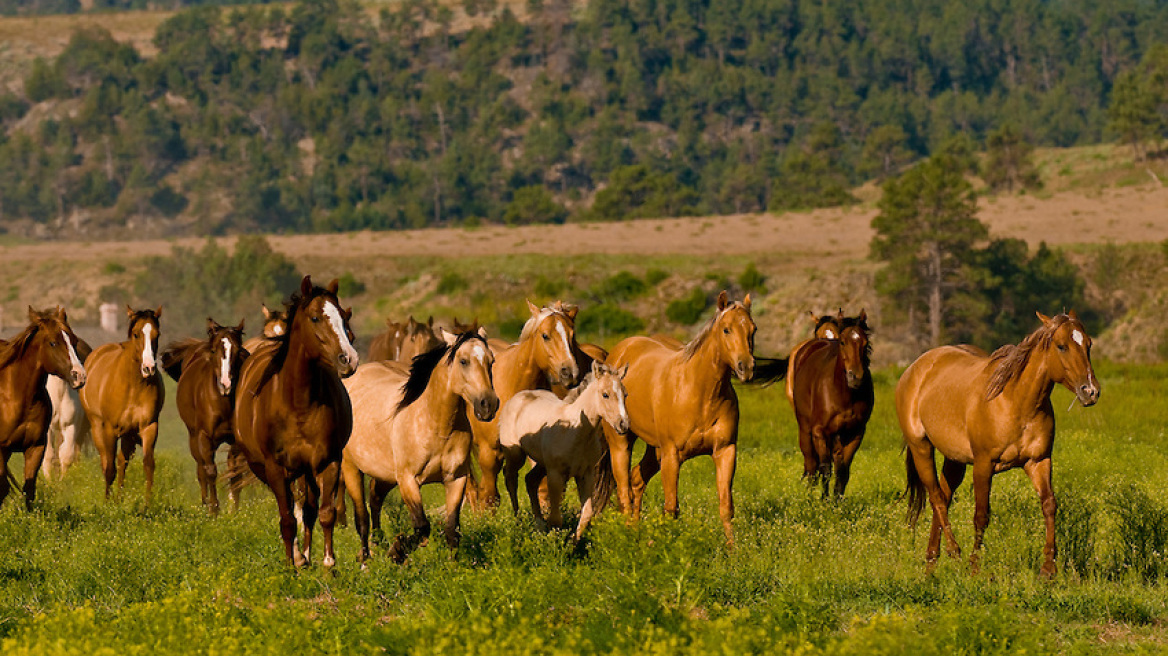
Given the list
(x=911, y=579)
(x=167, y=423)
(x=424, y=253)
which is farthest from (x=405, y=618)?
(x=424, y=253)

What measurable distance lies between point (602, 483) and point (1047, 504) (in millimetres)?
3462

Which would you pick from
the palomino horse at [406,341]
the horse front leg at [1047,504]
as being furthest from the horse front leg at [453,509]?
the palomino horse at [406,341]

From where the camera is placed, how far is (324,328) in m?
11.2

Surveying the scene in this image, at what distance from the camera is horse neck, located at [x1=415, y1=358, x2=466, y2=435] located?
11.4 metres

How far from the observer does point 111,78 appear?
18888cm

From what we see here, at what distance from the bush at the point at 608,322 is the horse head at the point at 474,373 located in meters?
48.0

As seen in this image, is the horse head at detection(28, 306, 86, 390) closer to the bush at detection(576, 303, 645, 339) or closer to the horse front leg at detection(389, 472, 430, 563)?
the horse front leg at detection(389, 472, 430, 563)

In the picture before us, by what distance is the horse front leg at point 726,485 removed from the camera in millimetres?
12594

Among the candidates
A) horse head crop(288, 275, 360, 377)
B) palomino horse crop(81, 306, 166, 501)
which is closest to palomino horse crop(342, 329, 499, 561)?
horse head crop(288, 275, 360, 377)

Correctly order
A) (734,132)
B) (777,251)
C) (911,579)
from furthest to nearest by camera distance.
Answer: (734,132) → (777,251) → (911,579)

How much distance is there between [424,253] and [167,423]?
63.7 m

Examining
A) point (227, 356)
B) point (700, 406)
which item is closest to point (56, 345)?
point (227, 356)

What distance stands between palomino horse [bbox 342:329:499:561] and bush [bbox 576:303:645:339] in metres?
47.3

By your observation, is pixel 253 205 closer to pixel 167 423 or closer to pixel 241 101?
pixel 241 101
